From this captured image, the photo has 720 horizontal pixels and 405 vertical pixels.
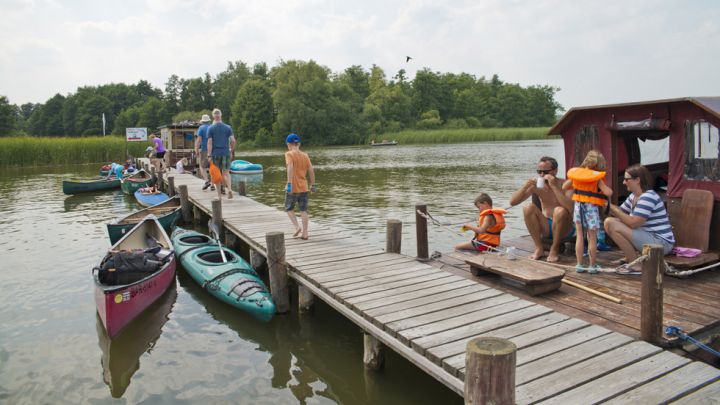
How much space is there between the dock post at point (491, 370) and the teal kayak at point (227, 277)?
4.57 m

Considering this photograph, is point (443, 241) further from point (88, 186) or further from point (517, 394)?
point (88, 186)

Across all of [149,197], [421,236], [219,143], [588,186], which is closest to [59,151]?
[149,197]

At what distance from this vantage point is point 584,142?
28.2 ft

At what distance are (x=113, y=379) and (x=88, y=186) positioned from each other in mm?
19126

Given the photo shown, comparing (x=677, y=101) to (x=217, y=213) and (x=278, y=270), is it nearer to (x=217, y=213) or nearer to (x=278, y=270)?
(x=278, y=270)

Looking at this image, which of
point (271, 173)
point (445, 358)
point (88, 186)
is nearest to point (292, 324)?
point (445, 358)

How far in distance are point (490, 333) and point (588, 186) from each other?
9.08 ft

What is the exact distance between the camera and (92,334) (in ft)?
24.1

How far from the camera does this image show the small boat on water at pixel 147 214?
38.4 ft

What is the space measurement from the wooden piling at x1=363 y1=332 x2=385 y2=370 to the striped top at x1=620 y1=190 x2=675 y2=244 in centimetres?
358

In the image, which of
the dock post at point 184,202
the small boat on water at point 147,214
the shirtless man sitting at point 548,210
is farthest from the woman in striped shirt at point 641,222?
the dock post at point 184,202

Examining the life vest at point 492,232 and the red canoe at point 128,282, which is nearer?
the red canoe at point 128,282

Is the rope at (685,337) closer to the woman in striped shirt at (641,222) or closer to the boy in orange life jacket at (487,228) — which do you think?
the woman in striped shirt at (641,222)

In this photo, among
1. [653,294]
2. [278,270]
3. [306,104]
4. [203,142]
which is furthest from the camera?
[306,104]
